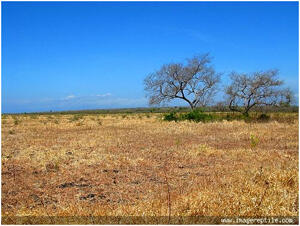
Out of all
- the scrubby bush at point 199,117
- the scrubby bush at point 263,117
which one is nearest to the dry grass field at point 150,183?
the scrubby bush at point 199,117

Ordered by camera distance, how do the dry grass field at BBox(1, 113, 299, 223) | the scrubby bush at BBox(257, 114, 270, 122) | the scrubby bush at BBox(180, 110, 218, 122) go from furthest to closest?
the scrubby bush at BBox(180, 110, 218, 122), the scrubby bush at BBox(257, 114, 270, 122), the dry grass field at BBox(1, 113, 299, 223)

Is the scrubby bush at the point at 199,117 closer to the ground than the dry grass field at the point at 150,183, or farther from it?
farther from it

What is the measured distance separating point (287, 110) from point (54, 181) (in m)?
28.0

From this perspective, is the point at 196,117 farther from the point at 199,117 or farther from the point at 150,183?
the point at 150,183

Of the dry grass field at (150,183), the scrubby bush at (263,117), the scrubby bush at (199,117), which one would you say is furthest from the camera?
the scrubby bush at (199,117)

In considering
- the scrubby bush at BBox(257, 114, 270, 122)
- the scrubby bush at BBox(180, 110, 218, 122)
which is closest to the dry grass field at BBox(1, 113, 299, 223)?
the scrubby bush at BBox(180, 110, 218, 122)

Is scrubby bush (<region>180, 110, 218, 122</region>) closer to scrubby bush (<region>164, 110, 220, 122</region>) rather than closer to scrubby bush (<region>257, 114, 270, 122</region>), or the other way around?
scrubby bush (<region>164, 110, 220, 122</region>)

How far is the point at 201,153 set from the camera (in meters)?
9.98

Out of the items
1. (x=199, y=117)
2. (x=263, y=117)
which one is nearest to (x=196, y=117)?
(x=199, y=117)

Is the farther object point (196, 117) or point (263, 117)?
point (263, 117)

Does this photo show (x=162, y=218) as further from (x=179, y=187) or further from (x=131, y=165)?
(x=131, y=165)

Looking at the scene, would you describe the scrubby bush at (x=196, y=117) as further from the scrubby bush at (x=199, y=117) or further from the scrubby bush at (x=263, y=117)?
the scrubby bush at (x=263, y=117)

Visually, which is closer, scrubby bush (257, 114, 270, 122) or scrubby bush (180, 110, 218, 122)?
scrubby bush (257, 114, 270, 122)

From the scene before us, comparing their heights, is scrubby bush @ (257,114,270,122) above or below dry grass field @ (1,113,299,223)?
above
